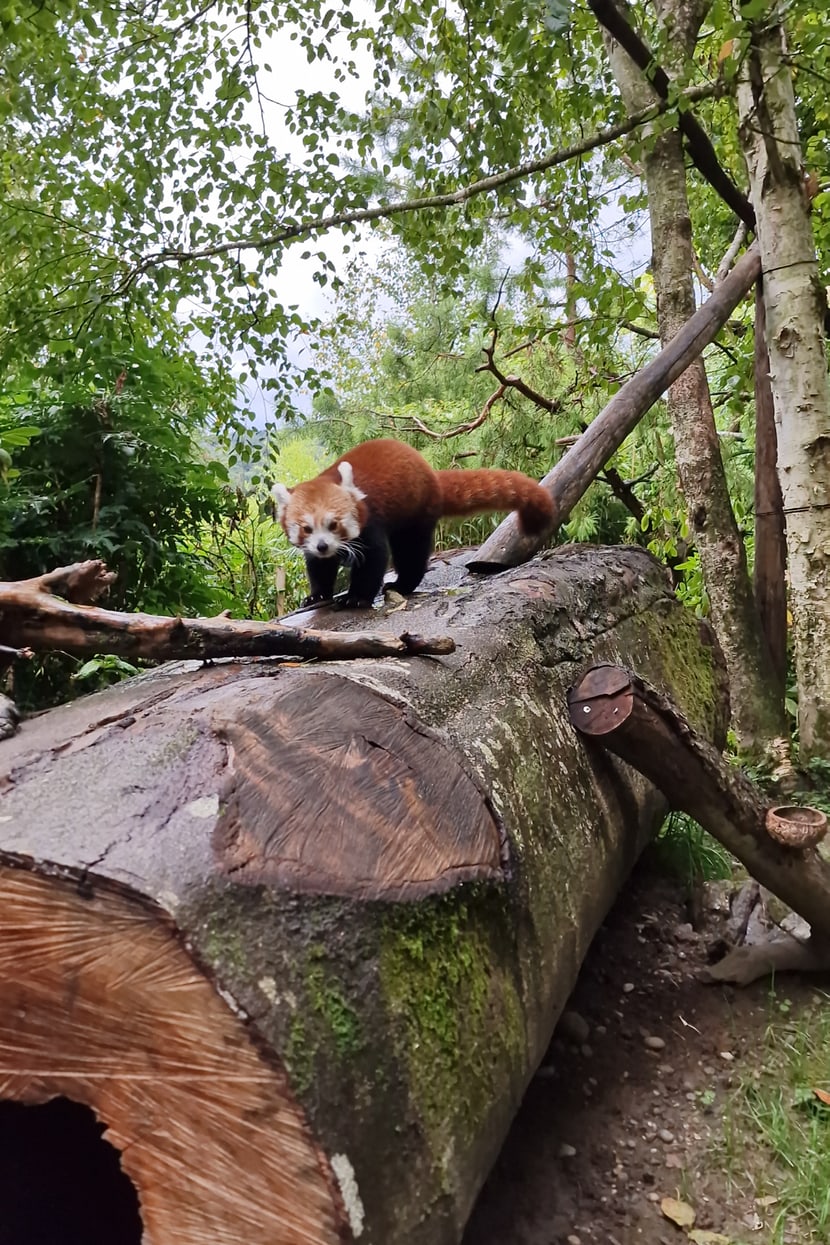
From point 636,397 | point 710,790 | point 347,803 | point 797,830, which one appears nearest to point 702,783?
point 710,790

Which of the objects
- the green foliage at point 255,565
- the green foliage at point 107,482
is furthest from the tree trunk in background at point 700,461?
the green foliage at point 255,565

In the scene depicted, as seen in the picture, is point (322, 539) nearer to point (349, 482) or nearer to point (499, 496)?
point (349, 482)

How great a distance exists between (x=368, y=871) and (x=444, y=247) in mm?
3929

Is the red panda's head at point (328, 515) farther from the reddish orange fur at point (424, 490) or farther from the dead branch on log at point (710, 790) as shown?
the dead branch on log at point (710, 790)

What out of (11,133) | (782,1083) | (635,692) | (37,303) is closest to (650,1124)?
(782,1083)

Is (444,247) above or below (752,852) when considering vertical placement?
above

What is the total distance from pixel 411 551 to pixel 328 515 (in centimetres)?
31

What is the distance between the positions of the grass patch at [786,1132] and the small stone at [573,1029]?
0.32m

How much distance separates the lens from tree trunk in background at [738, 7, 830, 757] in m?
3.19

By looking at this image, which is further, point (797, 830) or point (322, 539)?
point (322, 539)

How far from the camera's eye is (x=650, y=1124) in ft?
5.22

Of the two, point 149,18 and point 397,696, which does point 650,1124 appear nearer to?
point 397,696

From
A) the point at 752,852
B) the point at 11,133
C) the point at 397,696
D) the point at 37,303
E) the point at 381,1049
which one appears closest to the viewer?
the point at 381,1049

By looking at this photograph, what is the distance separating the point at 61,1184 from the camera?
3.83 ft
